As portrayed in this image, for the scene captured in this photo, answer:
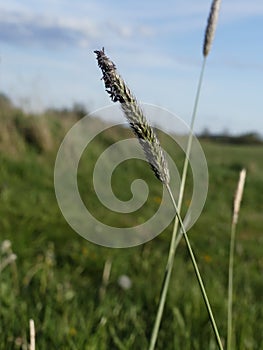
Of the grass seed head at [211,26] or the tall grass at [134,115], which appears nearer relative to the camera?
the tall grass at [134,115]

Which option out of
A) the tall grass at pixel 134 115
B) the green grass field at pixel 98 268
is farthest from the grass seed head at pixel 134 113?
the green grass field at pixel 98 268

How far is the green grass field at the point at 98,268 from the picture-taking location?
2629 millimetres

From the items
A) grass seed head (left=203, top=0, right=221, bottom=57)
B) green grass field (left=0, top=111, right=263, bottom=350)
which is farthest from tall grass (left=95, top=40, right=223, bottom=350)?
green grass field (left=0, top=111, right=263, bottom=350)

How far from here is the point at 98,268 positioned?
4.59m

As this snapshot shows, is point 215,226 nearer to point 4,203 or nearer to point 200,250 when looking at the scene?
point 200,250

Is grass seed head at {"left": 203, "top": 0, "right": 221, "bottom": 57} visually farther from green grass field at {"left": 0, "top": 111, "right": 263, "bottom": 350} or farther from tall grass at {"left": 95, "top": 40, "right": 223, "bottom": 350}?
green grass field at {"left": 0, "top": 111, "right": 263, "bottom": 350}

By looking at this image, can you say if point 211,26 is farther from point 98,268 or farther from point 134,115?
point 98,268

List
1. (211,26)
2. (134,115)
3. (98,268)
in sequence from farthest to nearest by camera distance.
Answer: (98,268)
(211,26)
(134,115)

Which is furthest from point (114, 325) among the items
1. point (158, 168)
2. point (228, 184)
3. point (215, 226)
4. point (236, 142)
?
point (236, 142)

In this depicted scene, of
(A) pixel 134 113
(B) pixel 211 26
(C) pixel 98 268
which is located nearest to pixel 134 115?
(A) pixel 134 113

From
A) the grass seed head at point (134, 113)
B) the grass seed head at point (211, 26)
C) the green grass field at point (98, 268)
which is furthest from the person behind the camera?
the green grass field at point (98, 268)

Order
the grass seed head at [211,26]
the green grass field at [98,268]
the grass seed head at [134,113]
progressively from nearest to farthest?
the grass seed head at [134,113] < the grass seed head at [211,26] < the green grass field at [98,268]

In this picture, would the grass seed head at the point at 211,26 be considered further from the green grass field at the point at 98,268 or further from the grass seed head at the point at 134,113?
the green grass field at the point at 98,268

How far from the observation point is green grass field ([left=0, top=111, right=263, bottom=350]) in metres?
2.63
